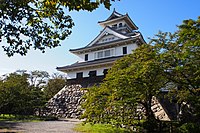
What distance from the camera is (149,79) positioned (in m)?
10.8

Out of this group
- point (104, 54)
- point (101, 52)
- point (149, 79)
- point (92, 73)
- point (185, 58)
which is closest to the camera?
point (185, 58)

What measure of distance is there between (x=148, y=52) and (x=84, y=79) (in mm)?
12846

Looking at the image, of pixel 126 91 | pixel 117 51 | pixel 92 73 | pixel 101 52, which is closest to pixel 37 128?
pixel 126 91

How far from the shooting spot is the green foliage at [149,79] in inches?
400

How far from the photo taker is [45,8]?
500 centimetres

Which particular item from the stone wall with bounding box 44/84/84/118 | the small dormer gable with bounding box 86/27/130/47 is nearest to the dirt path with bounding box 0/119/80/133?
the stone wall with bounding box 44/84/84/118

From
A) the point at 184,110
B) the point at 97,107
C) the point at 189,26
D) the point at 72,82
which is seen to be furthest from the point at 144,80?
the point at 72,82

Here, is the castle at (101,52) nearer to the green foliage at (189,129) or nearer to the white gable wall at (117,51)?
the white gable wall at (117,51)

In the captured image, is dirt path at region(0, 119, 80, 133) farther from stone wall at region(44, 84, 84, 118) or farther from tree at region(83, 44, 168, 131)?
stone wall at region(44, 84, 84, 118)

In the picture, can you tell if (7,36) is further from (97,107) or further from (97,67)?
(97,67)

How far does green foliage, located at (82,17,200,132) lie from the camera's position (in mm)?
10172

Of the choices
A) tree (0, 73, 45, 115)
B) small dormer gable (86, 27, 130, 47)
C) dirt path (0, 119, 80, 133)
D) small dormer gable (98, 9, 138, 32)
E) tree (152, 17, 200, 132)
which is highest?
small dormer gable (98, 9, 138, 32)

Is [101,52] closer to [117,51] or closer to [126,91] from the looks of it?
[117,51]

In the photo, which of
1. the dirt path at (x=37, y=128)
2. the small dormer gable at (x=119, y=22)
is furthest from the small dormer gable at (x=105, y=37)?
the dirt path at (x=37, y=128)
